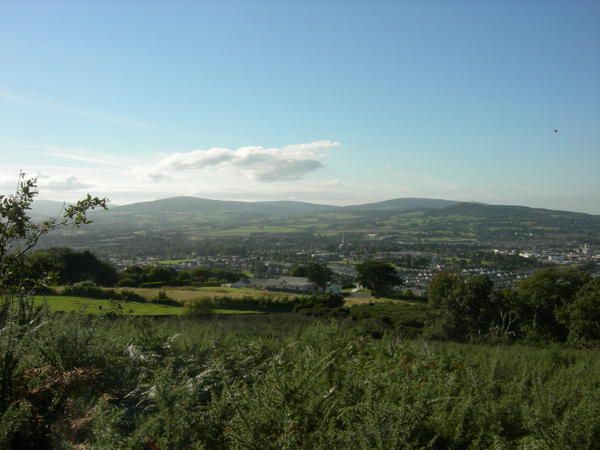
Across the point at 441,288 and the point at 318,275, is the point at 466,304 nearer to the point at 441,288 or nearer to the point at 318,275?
the point at 441,288

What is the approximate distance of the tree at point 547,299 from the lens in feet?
75.7

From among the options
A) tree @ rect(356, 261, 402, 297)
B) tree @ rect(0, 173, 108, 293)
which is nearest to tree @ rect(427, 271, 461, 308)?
tree @ rect(356, 261, 402, 297)

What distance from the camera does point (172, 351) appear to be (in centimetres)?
489

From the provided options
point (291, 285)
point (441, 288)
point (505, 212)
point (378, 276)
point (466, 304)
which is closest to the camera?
point (466, 304)

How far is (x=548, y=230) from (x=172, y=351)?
119m

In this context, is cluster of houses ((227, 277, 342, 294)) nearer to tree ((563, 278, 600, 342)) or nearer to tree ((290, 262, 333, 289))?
tree ((290, 262, 333, 289))

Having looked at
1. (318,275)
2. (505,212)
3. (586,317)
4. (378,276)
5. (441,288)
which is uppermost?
(505,212)

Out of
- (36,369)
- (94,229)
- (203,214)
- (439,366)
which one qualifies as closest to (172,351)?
(36,369)

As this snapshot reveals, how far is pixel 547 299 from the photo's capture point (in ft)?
76.4

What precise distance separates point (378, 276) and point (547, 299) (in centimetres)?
1714

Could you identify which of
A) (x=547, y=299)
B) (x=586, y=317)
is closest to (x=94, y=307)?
(x=586, y=317)

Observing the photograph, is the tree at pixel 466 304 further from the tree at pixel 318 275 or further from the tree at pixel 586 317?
the tree at pixel 318 275

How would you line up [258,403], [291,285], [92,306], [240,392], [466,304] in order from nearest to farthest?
[258,403] → [240,392] → [92,306] → [466,304] → [291,285]

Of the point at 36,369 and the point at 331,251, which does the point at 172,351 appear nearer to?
the point at 36,369
